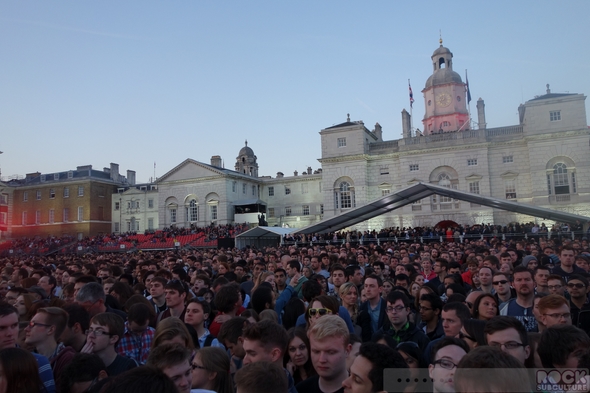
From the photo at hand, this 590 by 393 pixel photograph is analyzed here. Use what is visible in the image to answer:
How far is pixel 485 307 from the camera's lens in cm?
532

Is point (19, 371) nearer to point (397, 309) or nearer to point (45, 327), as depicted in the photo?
point (45, 327)

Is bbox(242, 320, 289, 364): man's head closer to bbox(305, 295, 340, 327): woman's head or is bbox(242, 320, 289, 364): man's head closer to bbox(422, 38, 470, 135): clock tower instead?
bbox(305, 295, 340, 327): woman's head

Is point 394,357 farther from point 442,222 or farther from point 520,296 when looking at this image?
point 442,222

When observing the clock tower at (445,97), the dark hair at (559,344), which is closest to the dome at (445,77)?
the clock tower at (445,97)

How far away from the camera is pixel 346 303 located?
21.5 ft

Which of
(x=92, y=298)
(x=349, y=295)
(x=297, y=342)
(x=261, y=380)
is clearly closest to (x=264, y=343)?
(x=297, y=342)

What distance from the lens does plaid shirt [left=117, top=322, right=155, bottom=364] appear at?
16.3ft

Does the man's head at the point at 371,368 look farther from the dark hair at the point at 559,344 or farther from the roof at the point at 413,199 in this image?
the roof at the point at 413,199

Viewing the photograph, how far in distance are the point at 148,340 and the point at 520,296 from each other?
499 centimetres

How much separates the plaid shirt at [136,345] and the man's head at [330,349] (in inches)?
92.0

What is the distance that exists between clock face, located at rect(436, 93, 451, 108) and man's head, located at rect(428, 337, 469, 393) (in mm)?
56349

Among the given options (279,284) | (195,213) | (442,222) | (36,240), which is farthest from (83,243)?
(279,284)

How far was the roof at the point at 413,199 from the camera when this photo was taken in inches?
1001

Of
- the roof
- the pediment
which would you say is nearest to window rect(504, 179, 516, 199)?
the roof
